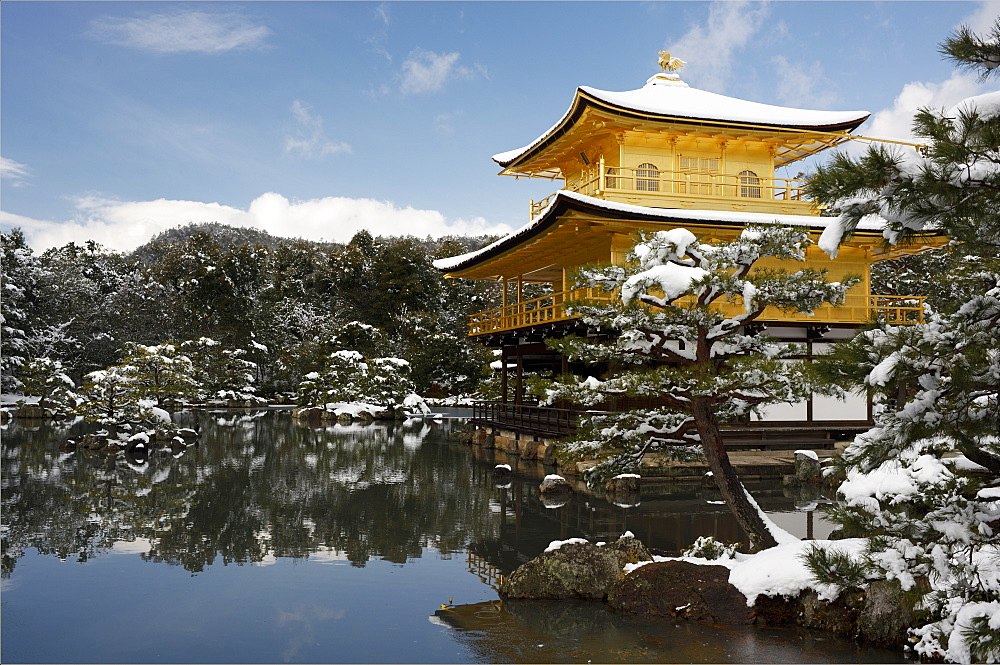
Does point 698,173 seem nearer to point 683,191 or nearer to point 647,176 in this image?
point 683,191

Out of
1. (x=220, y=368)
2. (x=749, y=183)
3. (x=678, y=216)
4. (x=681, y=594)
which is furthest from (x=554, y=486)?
(x=220, y=368)

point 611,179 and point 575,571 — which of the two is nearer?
point 575,571

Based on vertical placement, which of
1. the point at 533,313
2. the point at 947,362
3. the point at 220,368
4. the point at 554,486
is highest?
the point at 533,313

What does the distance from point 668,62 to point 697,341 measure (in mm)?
16394

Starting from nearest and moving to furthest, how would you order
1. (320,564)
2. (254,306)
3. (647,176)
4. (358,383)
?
(320,564), (647,176), (358,383), (254,306)

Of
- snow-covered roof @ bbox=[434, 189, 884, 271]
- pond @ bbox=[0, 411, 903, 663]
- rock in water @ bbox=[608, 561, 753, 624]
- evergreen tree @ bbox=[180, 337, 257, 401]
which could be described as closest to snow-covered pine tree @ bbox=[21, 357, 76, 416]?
evergreen tree @ bbox=[180, 337, 257, 401]

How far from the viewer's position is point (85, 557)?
9977mm

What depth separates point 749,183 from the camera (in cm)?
2111

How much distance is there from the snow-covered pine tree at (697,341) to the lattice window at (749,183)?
40.4ft

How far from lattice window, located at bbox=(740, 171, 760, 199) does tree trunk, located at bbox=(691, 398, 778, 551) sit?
13083 millimetres

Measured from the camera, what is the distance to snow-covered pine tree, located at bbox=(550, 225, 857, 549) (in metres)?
8.77

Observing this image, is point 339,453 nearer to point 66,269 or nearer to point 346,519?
point 346,519

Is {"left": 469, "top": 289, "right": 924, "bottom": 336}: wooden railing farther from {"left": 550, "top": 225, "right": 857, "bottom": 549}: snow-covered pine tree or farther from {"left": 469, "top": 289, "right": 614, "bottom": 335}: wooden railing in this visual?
{"left": 550, "top": 225, "right": 857, "bottom": 549}: snow-covered pine tree

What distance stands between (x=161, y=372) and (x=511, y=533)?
1759cm
